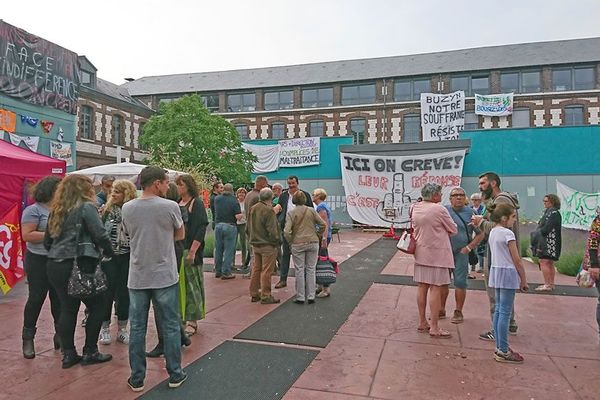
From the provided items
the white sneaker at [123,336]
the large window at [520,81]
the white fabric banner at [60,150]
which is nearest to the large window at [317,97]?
the large window at [520,81]

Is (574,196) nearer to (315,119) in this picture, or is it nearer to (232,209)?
(232,209)

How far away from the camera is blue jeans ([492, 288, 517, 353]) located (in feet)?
13.4

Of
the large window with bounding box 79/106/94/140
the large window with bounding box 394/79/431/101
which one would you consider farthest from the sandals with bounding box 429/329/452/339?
the large window with bounding box 394/79/431/101

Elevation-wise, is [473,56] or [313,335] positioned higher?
[473,56]

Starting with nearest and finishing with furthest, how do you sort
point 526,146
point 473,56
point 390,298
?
point 390,298 → point 526,146 → point 473,56

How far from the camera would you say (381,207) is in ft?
63.4

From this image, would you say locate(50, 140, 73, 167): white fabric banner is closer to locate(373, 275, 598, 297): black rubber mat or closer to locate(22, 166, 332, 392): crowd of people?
locate(22, 166, 332, 392): crowd of people

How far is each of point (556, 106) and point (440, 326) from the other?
33771 mm

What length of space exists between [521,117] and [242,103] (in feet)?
79.0

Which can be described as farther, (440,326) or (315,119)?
(315,119)

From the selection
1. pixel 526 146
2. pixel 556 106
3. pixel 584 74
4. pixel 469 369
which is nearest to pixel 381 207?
pixel 526 146

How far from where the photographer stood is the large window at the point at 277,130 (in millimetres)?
38250

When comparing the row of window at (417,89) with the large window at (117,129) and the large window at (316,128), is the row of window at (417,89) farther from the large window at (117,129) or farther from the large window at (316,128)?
the large window at (117,129)

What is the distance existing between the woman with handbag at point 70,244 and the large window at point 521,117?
115 ft
